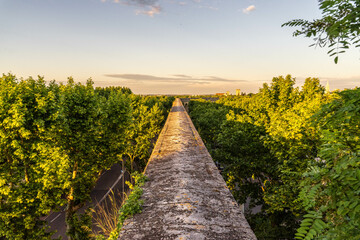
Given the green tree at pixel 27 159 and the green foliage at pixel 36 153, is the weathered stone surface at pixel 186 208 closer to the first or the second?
the green tree at pixel 27 159

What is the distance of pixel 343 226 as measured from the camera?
99.9 inches

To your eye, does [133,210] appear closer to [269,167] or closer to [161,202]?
[161,202]

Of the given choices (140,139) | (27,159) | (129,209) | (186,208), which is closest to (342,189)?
(186,208)

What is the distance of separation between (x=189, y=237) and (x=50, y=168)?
874 cm

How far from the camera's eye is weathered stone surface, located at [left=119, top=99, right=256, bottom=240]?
4.19m

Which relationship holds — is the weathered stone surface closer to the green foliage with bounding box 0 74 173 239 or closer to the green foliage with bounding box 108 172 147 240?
the green foliage with bounding box 108 172 147 240

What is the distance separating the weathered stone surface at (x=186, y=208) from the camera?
4188mm

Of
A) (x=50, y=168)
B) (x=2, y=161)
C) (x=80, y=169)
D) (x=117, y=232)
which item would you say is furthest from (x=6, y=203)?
(x=117, y=232)

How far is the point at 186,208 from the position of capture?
502 cm

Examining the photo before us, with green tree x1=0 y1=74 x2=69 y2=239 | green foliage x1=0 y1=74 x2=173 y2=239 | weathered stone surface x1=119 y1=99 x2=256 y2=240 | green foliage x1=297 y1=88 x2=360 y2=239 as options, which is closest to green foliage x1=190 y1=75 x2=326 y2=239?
weathered stone surface x1=119 y1=99 x2=256 y2=240

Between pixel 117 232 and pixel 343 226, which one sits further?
pixel 117 232

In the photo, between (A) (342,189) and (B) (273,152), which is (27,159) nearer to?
(A) (342,189)

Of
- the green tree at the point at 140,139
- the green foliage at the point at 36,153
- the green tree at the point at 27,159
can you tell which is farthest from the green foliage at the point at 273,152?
the green tree at the point at 27,159

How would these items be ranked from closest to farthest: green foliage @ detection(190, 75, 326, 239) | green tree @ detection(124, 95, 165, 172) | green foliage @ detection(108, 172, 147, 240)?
1. green foliage @ detection(108, 172, 147, 240)
2. green foliage @ detection(190, 75, 326, 239)
3. green tree @ detection(124, 95, 165, 172)
